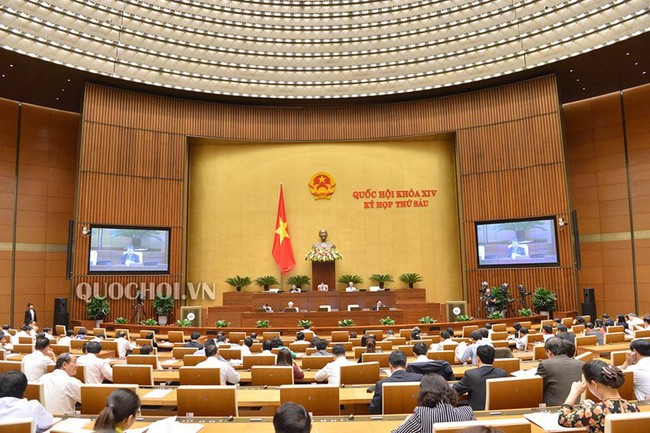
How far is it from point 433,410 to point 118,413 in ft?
5.11

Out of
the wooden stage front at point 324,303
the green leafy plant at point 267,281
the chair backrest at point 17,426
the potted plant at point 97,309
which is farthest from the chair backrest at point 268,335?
the chair backrest at point 17,426

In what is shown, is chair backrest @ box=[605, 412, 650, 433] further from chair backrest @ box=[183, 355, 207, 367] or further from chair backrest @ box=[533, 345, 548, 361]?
chair backrest @ box=[183, 355, 207, 367]

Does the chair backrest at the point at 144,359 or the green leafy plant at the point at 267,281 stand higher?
the green leafy plant at the point at 267,281

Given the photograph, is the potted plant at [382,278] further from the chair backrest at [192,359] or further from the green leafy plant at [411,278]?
the chair backrest at [192,359]

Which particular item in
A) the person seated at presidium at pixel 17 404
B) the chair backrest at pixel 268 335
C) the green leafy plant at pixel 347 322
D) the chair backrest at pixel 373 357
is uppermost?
the person seated at presidium at pixel 17 404

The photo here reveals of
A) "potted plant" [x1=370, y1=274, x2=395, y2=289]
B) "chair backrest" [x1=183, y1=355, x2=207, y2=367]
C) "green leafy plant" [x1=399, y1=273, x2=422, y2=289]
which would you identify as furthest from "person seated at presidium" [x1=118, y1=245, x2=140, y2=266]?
"chair backrest" [x1=183, y1=355, x2=207, y2=367]

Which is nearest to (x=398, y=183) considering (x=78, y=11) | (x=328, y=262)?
(x=328, y=262)

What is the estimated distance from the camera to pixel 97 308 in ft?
44.0

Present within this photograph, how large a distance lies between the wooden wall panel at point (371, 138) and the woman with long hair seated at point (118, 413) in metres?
12.8

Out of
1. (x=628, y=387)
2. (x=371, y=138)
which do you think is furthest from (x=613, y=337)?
(x=371, y=138)

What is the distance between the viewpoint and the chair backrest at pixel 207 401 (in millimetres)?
3295

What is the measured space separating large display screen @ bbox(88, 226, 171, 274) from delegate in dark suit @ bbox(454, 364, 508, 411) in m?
12.8

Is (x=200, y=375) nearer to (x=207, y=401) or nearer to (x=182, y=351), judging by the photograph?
(x=207, y=401)

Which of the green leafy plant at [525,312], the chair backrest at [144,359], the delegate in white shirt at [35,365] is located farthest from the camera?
the green leafy plant at [525,312]
